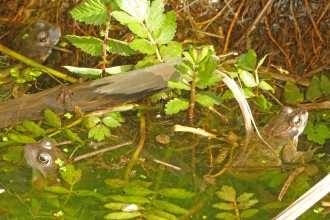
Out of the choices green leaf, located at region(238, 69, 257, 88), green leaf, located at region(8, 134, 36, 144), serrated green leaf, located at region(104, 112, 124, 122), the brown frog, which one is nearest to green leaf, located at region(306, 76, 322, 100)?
the brown frog

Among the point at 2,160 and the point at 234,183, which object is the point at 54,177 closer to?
the point at 2,160

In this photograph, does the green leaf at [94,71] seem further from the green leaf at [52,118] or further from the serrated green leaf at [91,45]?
the green leaf at [52,118]

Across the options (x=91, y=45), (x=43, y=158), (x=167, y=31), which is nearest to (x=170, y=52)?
(x=167, y=31)

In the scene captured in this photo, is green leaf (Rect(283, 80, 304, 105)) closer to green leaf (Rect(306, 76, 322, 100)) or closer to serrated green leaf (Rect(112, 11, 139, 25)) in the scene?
green leaf (Rect(306, 76, 322, 100))

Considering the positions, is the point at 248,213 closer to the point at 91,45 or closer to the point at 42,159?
the point at 42,159

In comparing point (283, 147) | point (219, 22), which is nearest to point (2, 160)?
point (283, 147)

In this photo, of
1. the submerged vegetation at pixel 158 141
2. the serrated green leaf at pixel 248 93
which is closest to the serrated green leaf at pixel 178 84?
the submerged vegetation at pixel 158 141

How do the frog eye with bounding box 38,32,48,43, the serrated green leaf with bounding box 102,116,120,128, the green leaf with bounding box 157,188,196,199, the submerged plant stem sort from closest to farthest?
the green leaf with bounding box 157,188,196,199
the submerged plant stem
the serrated green leaf with bounding box 102,116,120,128
the frog eye with bounding box 38,32,48,43
